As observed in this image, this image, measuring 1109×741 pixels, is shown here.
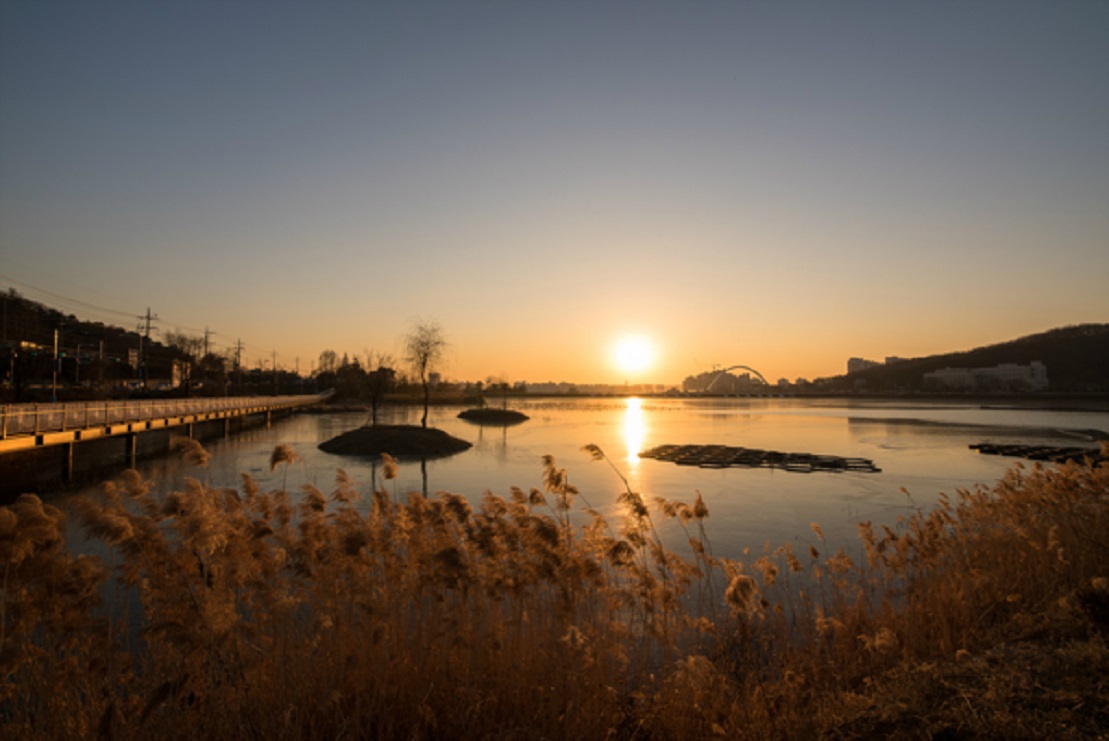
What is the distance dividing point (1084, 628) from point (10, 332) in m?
76.0

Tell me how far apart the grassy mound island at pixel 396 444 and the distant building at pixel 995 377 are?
535 ft

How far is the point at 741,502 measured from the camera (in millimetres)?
20562

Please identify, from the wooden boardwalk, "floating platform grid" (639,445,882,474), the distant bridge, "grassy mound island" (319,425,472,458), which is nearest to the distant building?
"floating platform grid" (639,445,882,474)

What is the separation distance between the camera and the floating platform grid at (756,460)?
30.0 metres

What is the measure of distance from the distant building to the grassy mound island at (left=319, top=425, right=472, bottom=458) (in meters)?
163

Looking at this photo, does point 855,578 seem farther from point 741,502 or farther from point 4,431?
point 4,431

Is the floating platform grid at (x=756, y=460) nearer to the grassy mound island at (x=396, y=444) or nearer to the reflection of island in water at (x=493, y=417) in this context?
the grassy mound island at (x=396, y=444)

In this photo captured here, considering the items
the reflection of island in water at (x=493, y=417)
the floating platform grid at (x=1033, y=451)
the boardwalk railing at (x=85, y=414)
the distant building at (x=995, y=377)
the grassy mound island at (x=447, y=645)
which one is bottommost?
the reflection of island in water at (x=493, y=417)

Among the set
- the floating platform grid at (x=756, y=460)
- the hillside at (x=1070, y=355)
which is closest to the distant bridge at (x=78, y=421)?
the floating platform grid at (x=756, y=460)

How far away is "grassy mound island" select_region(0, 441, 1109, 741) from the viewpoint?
→ 4219 mm

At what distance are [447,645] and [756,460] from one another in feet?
101

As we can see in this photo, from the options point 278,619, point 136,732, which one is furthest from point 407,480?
point 136,732

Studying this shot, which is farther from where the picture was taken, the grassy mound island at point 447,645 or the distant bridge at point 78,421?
the distant bridge at point 78,421

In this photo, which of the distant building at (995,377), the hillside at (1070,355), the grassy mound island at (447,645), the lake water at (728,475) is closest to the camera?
the grassy mound island at (447,645)
